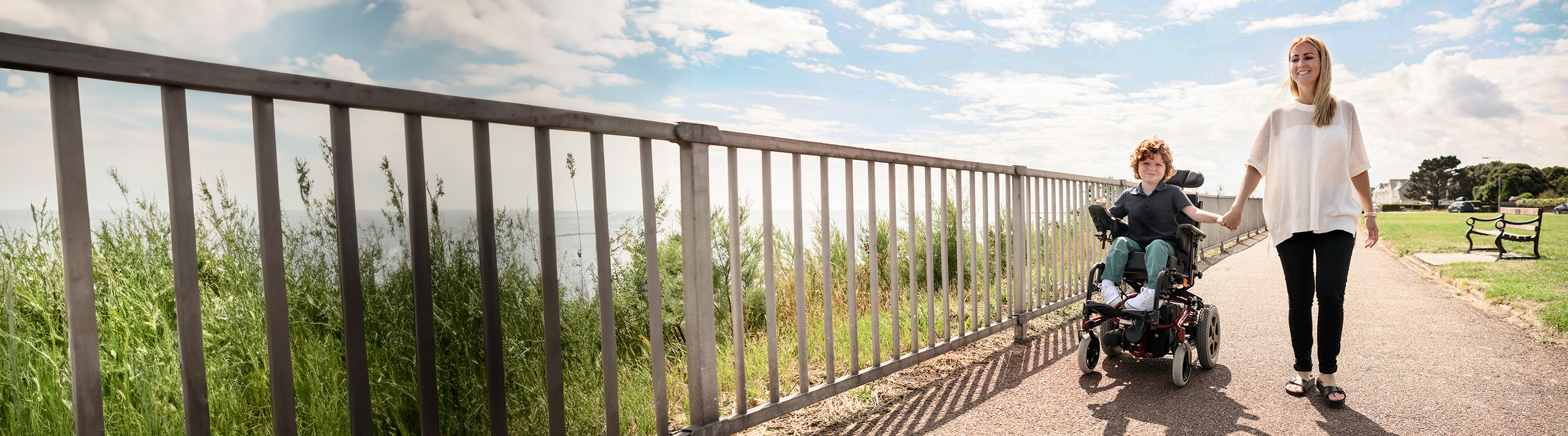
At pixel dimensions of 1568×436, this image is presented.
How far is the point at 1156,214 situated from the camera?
388 cm

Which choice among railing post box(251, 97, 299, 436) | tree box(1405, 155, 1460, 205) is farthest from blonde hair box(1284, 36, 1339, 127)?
tree box(1405, 155, 1460, 205)

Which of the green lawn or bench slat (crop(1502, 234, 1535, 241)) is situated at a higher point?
bench slat (crop(1502, 234, 1535, 241))

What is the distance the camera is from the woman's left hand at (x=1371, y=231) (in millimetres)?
3311

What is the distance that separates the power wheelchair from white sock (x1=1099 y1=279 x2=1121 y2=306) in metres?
0.05

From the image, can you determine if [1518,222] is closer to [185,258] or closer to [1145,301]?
[1145,301]

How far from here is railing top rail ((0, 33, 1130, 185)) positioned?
133 cm

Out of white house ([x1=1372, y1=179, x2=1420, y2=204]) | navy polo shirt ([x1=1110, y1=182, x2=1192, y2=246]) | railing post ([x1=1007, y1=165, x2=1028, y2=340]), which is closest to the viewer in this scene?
navy polo shirt ([x1=1110, y1=182, x2=1192, y2=246])

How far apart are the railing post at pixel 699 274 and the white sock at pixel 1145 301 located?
227 cm

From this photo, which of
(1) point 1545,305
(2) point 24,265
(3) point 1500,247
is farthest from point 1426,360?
(3) point 1500,247

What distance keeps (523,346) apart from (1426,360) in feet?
16.3

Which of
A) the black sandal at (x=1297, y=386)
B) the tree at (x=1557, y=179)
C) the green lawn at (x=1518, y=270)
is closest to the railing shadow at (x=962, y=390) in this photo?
the black sandal at (x=1297, y=386)

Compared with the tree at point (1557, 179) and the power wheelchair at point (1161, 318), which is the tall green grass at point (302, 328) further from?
the tree at point (1557, 179)

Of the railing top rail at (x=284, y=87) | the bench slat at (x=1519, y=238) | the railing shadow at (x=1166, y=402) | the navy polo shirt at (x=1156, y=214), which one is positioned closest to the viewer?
the railing top rail at (x=284, y=87)

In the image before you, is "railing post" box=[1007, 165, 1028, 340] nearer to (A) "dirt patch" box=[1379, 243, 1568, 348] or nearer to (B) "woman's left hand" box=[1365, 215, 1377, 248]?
(B) "woman's left hand" box=[1365, 215, 1377, 248]
